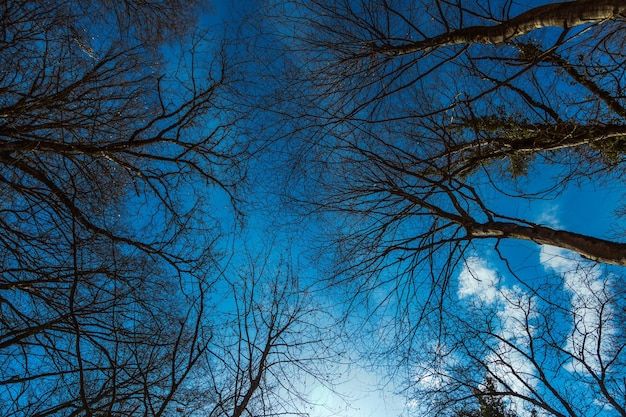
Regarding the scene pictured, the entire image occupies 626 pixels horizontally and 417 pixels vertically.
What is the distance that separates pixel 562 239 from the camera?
3.25m

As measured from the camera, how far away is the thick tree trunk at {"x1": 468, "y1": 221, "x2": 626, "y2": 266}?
2.92m

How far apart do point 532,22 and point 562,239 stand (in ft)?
6.89

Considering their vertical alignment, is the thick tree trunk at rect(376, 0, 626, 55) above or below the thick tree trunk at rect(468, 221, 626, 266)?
above

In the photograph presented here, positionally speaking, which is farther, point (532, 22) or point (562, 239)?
point (532, 22)

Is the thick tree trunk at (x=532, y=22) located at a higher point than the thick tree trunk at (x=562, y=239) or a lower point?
higher

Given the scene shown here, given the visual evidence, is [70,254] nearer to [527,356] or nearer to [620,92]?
[620,92]

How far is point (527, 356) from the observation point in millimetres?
6359

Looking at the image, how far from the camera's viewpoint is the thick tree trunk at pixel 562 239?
9.59 feet

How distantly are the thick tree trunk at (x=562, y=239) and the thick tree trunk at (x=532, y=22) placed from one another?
1772 millimetres

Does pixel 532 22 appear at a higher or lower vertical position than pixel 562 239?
higher

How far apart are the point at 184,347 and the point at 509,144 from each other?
202 inches

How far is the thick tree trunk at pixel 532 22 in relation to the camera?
9.88ft

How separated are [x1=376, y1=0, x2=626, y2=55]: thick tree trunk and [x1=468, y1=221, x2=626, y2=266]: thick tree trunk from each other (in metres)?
1.77

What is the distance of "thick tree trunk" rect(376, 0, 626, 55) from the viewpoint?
301 centimetres
